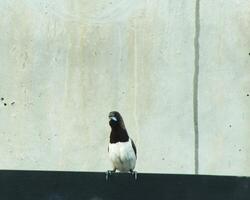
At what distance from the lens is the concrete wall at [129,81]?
6.25 meters

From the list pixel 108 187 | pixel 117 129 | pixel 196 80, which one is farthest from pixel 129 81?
pixel 108 187

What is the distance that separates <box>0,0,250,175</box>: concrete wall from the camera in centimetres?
625

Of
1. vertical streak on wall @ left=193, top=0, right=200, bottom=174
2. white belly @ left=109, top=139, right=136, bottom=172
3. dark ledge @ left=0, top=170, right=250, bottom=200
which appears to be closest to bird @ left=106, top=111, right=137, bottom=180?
white belly @ left=109, top=139, right=136, bottom=172

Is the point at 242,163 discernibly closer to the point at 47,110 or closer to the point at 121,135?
the point at 121,135

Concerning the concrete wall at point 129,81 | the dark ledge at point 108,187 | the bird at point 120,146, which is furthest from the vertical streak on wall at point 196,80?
the dark ledge at point 108,187

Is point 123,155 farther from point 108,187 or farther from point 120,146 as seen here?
point 108,187

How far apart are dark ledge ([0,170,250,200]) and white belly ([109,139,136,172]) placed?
143 centimetres

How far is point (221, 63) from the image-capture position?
634 cm

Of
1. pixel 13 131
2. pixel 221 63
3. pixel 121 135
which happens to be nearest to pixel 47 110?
pixel 13 131

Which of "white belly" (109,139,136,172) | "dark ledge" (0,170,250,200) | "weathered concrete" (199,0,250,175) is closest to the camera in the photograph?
"dark ledge" (0,170,250,200)

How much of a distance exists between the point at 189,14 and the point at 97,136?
38.1 inches

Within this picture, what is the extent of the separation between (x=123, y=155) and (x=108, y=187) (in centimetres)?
144

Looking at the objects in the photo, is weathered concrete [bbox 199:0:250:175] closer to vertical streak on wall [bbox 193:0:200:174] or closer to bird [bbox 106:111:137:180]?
vertical streak on wall [bbox 193:0:200:174]

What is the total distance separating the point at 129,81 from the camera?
6297 mm
